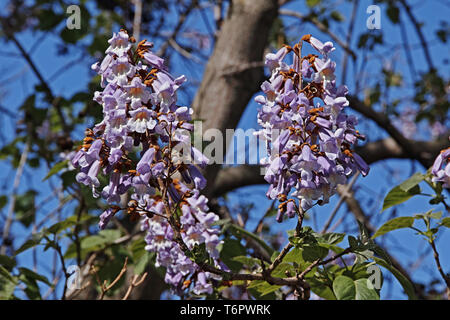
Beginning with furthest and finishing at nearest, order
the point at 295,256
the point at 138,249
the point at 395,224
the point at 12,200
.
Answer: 1. the point at 12,200
2. the point at 138,249
3. the point at 395,224
4. the point at 295,256

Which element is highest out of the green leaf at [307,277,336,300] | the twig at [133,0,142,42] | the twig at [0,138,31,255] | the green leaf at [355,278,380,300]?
the twig at [133,0,142,42]

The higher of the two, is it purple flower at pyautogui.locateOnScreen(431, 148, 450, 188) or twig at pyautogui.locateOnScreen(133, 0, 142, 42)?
twig at pyautogui.locateOnScreen(133, 0, 142, 42)

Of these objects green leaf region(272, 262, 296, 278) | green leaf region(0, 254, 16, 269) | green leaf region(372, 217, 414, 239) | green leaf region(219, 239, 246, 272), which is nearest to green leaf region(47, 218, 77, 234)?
green leaf region(0, 254, 16, 269)

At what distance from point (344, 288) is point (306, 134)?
529 mm

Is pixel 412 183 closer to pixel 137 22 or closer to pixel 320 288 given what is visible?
pixel 320 288

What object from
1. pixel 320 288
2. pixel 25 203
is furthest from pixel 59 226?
pixel 25 203

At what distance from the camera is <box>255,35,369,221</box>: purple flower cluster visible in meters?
1.49

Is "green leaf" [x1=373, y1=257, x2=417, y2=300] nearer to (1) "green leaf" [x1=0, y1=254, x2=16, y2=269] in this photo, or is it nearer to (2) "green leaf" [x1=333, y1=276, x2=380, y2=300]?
(2) "green leaf" [x1=333, y1=276, x2=380, y2=300]

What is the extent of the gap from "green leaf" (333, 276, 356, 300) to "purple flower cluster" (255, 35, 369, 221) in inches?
13.7

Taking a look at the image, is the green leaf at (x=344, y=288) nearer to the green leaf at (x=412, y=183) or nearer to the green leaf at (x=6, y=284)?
the green leaf at (x=412, y=183)

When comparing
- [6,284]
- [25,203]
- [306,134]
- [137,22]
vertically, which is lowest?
[6,284]

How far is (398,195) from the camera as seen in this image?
2.24m

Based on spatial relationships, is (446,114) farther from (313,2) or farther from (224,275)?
(224,275)

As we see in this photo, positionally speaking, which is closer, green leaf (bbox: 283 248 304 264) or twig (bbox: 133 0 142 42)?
green leaf (bbox: 283 248 304 264)
